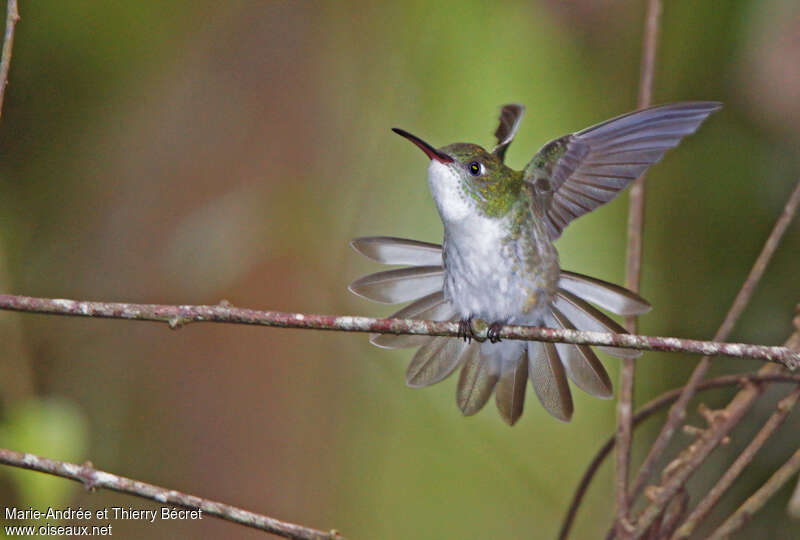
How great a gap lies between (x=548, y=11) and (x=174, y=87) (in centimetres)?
165

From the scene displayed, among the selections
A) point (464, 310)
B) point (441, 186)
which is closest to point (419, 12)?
point (441, 186)

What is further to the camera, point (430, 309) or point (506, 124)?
point (506, 124)

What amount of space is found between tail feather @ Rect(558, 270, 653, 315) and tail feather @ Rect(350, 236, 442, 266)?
0.38 metres

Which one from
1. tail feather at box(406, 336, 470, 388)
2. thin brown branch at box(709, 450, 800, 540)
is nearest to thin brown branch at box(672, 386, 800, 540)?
thin brown branch at box(709, 450, 800, 540)

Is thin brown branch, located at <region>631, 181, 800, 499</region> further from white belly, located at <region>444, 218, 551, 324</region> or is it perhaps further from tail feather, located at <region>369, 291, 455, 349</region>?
tail feather, located at <region>369, 291, 455, 349</region>

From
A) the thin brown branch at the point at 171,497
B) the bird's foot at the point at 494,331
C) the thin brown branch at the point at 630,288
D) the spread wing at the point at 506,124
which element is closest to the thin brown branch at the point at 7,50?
the thin brown branch at the point at 171,497

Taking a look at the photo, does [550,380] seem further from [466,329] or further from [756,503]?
[756,503]

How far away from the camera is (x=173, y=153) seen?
3.51 metres

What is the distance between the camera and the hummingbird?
2160mm

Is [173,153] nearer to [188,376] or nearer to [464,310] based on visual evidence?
[188,376]

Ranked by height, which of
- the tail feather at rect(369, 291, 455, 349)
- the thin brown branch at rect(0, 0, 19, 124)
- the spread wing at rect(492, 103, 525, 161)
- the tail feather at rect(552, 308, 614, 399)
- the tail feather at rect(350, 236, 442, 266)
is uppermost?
the spread wing at rect(492, 103, 525, 161)

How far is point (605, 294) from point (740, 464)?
1.70 feet

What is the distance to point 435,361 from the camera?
2.31 metres

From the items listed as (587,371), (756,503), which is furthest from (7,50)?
(756,503)
